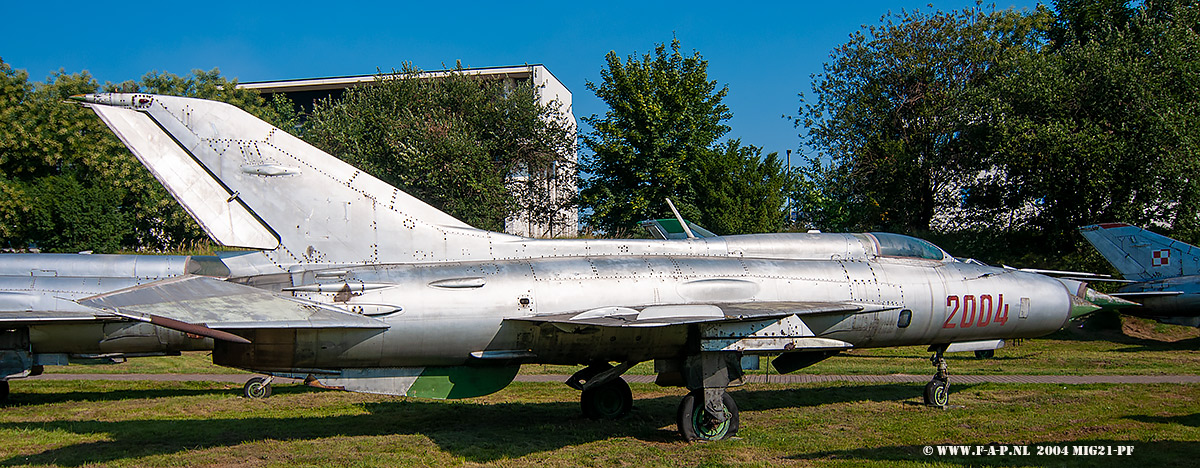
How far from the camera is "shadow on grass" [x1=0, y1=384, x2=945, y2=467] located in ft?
31.0

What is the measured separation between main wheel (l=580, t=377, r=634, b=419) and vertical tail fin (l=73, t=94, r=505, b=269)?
128 inches

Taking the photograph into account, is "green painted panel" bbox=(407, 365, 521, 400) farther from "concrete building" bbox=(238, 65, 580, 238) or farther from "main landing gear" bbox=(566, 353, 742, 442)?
"concrete building" bbox=(238, 65, 580, 238)

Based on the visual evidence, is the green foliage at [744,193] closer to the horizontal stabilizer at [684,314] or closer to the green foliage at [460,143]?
the green foliage at [460,143]

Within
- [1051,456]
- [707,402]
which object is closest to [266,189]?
[707,402]

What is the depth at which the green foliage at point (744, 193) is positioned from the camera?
26.2 meters

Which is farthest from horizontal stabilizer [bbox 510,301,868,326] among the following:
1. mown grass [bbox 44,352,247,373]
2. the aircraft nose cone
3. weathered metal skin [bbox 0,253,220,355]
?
mown grass [bbox 44,352,247,373]

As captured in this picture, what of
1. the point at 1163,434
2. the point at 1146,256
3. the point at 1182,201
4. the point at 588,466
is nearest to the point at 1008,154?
the point at 1182,201

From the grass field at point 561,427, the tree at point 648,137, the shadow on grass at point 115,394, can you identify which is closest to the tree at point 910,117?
the tree at point 648,137

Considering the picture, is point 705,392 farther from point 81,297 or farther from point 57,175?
point 57,175

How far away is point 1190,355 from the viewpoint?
1900 cm

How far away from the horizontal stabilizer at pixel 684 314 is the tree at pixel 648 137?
2196cm

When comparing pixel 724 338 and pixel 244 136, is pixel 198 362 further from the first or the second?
pixel 724 338

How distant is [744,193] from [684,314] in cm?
1819

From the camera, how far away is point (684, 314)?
9.09m
